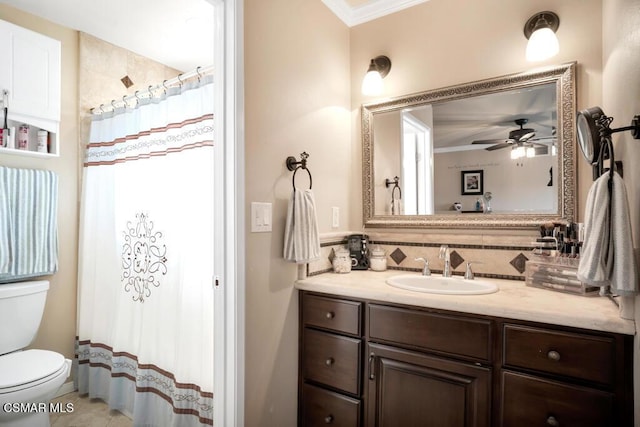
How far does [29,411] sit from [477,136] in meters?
2.77

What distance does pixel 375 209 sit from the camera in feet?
7.11

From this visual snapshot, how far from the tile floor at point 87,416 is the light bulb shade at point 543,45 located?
310cm

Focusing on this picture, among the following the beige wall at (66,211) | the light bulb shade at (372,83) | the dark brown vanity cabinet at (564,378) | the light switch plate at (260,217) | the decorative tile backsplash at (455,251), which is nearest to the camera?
the dark brown vanity cabinet at (564,378)

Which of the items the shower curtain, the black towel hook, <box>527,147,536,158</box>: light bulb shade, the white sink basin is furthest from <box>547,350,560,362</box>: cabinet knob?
the shower curtain

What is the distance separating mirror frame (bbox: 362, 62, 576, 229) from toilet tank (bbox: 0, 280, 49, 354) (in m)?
2.17

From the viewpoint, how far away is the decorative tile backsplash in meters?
1.72

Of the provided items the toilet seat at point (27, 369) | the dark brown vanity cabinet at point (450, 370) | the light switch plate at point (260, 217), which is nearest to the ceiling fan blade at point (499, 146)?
the dark brown vanity cabinet at point (450, 370)

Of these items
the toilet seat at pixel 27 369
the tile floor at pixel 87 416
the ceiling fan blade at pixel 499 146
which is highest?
the ceiling fan blade at pixel 499 146

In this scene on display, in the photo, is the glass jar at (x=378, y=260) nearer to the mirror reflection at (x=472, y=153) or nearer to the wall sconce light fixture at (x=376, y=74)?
the mirror reflection at (x=472, y=153)

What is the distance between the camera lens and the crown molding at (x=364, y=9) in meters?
2.03

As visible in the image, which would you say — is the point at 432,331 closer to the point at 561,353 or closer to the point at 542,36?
the point at 561,353

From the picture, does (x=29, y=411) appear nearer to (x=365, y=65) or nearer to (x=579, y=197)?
(x=365, y=65)

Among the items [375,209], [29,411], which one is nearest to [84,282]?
[29,411]

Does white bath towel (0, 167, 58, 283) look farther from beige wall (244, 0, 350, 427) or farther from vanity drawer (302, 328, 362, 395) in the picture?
vanity drawer (302, 328, 362, 395)
